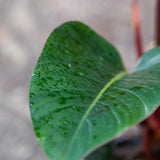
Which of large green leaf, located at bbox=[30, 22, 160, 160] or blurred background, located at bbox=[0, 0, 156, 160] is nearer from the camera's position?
large green leaf, located at bbox=[30, 22, 160, 160]

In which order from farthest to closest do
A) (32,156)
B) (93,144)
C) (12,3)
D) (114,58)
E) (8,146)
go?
(12,3) < (8,146) < (32,156) < (114,58) < (93,144)

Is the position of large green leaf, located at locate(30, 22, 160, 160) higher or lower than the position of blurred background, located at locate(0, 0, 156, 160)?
lower

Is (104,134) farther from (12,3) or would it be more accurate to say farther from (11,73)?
(12,3)

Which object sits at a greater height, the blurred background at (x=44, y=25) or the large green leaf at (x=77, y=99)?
the blurred background at (x=44, y=25)

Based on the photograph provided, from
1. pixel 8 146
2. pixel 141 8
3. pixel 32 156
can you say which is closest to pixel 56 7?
→ pixel 141 8

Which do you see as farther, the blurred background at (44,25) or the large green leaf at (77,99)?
the blurred background at (44,25)

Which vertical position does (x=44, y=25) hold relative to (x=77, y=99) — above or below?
above

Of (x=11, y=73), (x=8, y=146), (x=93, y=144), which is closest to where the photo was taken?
(x=93, y=144)

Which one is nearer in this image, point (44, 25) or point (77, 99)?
point (77, 99)
